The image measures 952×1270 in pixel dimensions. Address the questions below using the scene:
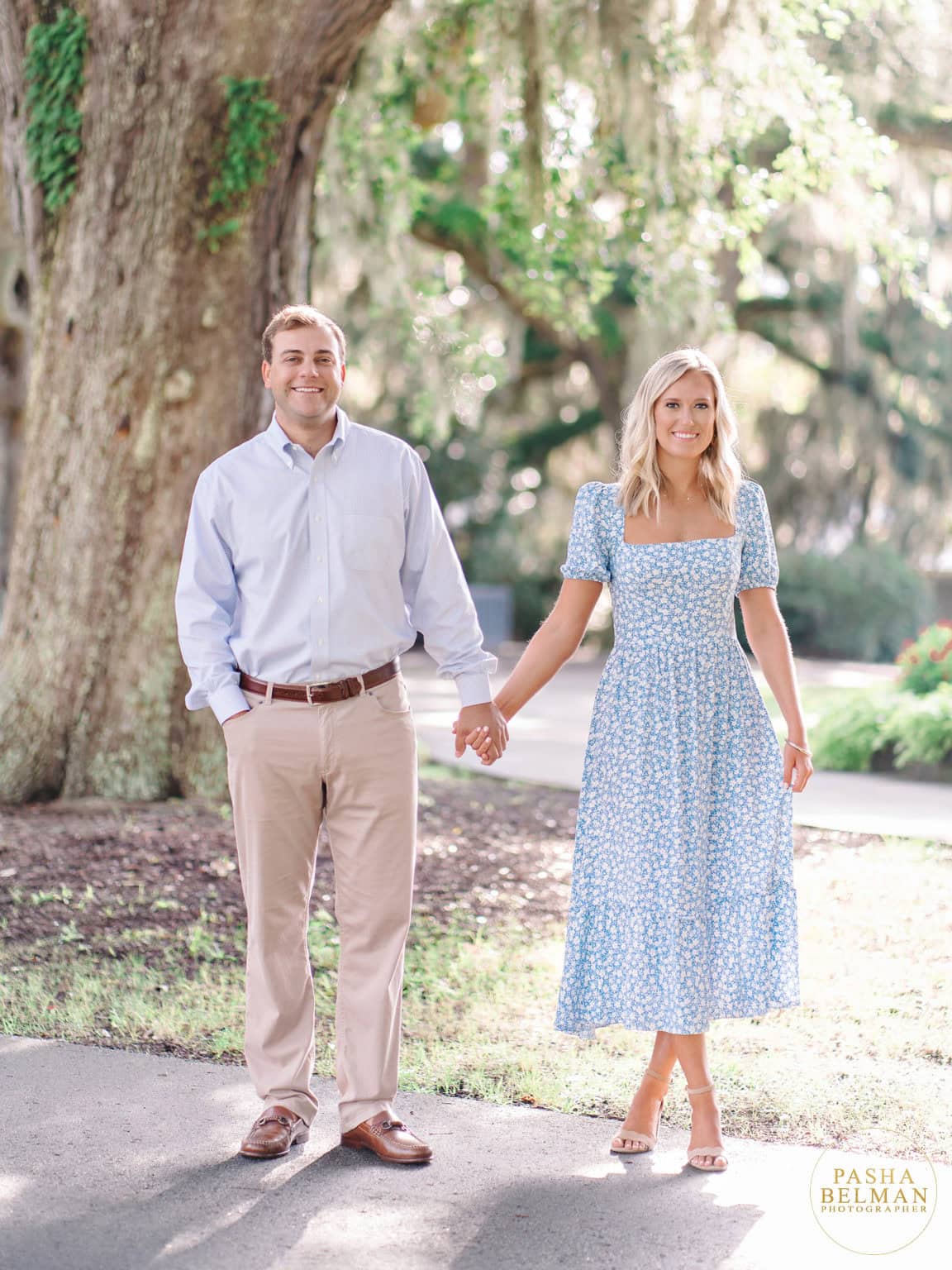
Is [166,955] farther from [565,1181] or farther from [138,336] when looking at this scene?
[138,336]

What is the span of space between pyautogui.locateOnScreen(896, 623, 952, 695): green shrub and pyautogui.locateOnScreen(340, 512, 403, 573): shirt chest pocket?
726 centimetres

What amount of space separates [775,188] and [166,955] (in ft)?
20.3

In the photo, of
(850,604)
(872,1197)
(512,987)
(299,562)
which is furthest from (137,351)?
(850,604)

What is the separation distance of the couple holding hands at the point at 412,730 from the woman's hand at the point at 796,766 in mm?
11

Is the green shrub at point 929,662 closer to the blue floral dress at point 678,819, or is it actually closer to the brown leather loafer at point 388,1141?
the blue floral dress at point 678,819

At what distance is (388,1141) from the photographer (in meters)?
3.51

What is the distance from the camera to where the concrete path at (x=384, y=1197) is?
301 cm

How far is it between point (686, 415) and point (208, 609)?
1.23 m

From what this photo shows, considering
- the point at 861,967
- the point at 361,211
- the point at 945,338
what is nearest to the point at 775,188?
the point at 361,211

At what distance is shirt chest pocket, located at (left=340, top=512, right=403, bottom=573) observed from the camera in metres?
3.55

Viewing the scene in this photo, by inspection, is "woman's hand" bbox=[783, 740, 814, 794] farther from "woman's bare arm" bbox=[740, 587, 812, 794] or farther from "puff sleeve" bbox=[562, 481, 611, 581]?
"puff sleeve" bbox=[562, 481, 611, 581]

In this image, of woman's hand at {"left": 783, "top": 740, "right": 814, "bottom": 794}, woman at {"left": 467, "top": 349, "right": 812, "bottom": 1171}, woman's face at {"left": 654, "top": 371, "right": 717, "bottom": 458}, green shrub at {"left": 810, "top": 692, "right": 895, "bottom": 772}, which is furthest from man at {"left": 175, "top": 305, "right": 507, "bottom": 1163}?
green shrub at {"left": 810, "top": 692, "right": 895, "bottom": 772}

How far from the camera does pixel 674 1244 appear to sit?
3082 mm

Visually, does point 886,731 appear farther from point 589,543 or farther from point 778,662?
point 589,543
